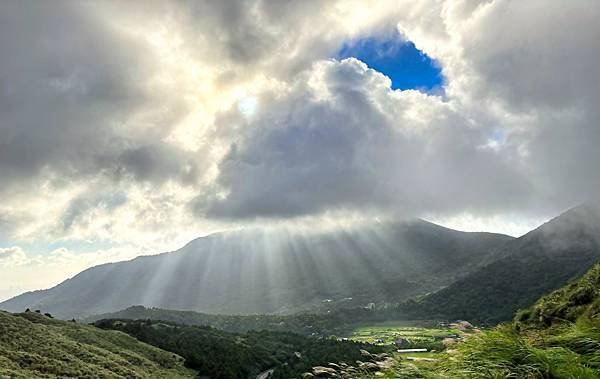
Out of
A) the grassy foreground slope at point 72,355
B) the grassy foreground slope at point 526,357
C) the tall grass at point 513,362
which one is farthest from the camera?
the grassy foreground slope at point 72,355

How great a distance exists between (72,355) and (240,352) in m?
58.9

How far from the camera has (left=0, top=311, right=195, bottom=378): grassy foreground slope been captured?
49.5m

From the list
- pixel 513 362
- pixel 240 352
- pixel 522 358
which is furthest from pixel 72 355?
pixel 522 358

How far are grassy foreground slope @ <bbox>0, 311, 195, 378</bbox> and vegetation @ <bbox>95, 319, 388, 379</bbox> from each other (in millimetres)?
8258

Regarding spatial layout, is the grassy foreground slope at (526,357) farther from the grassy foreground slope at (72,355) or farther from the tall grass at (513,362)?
the grassy foreground slope at (72,355)

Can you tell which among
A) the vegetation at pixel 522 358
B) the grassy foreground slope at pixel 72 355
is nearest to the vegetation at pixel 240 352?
the grassy foreground slope at pixel 72 355

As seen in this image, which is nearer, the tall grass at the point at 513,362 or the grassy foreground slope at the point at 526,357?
the tall grass at the point at 513,362

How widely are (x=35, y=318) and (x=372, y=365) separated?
289 feet

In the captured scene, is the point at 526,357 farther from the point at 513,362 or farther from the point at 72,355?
the point at 72,355

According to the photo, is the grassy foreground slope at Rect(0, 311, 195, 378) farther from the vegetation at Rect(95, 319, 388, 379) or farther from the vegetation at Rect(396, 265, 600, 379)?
the vegetation at Rect(396, 265, 600, 379)

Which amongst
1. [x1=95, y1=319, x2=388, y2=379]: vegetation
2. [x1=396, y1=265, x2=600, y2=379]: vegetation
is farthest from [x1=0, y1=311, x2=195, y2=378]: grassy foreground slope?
[x1=396, y1=265, x2=600, y2=379]: vegetation

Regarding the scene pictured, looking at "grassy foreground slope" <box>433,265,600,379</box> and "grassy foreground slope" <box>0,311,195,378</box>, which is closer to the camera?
"grassy foreground slope" <box>433,265,600,379</box>

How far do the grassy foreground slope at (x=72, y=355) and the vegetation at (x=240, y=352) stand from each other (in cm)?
826

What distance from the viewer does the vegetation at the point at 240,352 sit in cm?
8788
